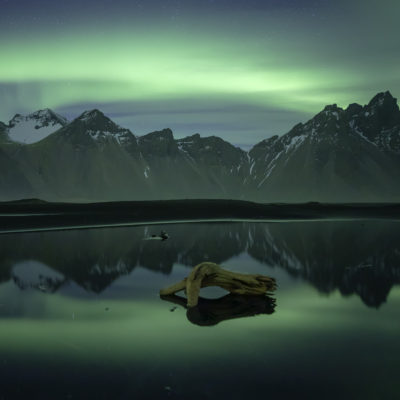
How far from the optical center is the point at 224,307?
20562mm

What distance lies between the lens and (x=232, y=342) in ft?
51.6

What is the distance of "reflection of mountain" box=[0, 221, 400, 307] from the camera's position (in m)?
26.2

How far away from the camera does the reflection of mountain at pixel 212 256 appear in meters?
26.2

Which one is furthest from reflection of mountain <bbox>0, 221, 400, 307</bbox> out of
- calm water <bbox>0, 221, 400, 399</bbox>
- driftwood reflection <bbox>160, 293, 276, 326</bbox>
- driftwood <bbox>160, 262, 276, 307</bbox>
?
driftwood reflection <bbox>160, 293, 276, 326</bbox>

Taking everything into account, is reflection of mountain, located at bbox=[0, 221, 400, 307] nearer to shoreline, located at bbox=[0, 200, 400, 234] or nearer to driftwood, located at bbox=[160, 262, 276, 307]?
driftwood, located at bbox=[160, 262, 276, 307]

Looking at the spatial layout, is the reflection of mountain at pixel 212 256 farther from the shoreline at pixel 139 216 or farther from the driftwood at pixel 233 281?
the shoreline at pixel 139 216

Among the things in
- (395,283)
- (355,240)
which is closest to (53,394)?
(395,283)

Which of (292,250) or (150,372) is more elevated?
(150,372)

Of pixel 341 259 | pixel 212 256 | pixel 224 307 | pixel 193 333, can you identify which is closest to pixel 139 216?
pixel 212 256

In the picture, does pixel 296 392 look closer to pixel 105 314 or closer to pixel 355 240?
pixel 105 314

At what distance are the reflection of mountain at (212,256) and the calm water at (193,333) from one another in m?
0.20

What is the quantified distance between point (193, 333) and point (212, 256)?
61.4ft

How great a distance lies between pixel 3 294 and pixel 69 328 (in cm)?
708

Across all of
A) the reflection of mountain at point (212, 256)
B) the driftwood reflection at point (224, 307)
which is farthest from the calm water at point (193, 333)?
the reflection of mountain at point (212, 256)
